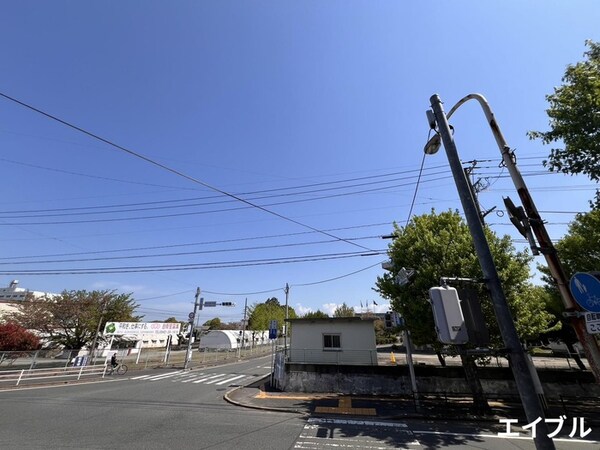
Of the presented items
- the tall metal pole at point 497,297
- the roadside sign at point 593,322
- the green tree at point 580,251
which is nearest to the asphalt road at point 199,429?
the roadside sign at point 593,322

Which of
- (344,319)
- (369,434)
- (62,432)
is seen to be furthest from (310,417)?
(344,319)

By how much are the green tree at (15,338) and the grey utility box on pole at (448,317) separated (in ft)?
129

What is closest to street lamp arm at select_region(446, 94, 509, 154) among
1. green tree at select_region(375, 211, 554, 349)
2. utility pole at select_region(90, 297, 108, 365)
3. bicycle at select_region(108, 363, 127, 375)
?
green tree at select_region(375, 211, 554, 349)

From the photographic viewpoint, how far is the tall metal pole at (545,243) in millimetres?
5402

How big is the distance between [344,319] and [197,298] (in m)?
19.0

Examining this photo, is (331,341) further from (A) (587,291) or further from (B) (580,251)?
(A) (587,291)

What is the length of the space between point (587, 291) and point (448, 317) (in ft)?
9.55

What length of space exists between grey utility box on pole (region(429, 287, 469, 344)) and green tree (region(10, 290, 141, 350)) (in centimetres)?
3814

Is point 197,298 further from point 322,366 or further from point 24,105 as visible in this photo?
point 24,105

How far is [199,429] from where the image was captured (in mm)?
9531

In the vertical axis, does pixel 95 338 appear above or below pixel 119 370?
above

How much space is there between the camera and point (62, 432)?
8.77m

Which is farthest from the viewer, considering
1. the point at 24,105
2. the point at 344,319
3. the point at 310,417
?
the point at 344,319

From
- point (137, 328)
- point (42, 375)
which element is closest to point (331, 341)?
point (42, 375)
